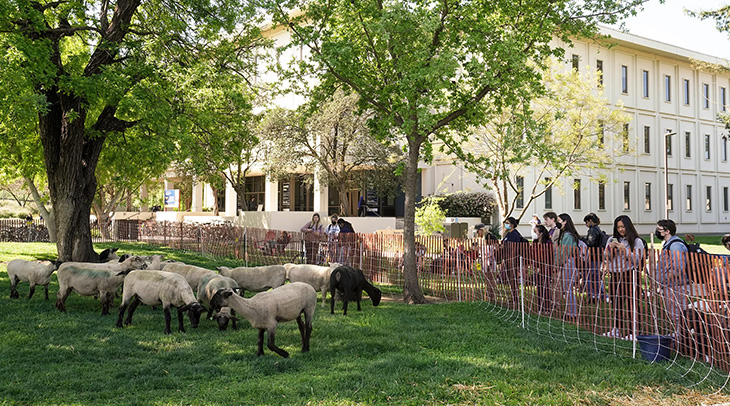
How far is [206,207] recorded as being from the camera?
5031 centimetres

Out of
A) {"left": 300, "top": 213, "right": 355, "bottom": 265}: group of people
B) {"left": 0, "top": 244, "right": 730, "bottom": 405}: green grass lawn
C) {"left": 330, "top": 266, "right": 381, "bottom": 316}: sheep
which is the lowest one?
{"left": 0, "top": 244, "right": 730, "bottom": 405}: green grass lawn

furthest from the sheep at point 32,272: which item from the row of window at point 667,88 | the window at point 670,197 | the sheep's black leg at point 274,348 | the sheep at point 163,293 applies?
the window at point 670,197

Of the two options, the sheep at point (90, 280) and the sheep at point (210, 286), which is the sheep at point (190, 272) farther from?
the sheep at point (90, 280)

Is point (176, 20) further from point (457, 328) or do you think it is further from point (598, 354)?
point (598, 354)

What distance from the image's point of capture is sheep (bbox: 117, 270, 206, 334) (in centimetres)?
842

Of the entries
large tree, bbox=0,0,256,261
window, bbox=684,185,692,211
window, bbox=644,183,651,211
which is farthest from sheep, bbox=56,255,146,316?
window, bbox=684,185,692,211

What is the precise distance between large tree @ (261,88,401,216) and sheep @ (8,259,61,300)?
18241 mm

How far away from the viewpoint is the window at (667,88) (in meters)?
41.4

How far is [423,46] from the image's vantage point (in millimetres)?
11602

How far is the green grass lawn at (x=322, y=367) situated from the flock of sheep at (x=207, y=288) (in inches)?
14.2

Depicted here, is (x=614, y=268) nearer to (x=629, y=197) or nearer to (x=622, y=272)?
(x=622, y=272)

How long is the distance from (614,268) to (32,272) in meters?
10.2

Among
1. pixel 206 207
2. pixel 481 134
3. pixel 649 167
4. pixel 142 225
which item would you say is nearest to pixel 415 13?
pixel 481 134

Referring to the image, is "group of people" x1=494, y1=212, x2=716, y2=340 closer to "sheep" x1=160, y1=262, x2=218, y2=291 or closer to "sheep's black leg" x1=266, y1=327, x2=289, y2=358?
"sheep's black leg" x1=266, y1=327, x2=289, y2=358
